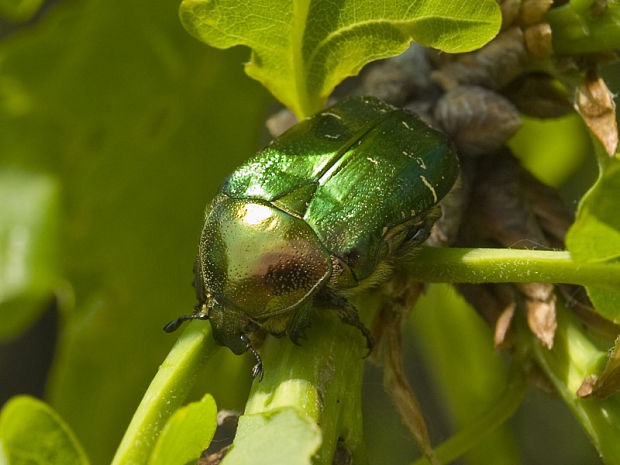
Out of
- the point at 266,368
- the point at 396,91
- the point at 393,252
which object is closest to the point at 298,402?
the point at 266,368

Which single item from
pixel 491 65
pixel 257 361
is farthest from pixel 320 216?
pixel 491 65

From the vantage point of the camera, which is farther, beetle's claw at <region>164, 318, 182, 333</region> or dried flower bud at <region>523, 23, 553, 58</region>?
beetle's claw at <region>164, 318, 182, 333</region>

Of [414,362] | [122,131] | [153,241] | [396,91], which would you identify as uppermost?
[396,91]

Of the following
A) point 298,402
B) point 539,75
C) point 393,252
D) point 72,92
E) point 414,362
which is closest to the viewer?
point 298,402

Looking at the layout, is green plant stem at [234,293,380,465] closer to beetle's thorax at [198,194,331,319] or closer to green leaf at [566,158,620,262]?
beetle's thorax at [198,194,331,319]

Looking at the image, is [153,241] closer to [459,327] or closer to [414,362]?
[459,327]

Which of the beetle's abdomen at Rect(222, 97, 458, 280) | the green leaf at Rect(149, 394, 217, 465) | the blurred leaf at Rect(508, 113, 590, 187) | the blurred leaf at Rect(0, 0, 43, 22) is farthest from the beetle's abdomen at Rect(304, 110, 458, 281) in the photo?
the blurred leaf at Rect(508, 113, 590, 187)

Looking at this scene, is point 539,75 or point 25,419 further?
point 539,75

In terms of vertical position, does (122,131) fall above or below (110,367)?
above
